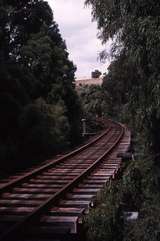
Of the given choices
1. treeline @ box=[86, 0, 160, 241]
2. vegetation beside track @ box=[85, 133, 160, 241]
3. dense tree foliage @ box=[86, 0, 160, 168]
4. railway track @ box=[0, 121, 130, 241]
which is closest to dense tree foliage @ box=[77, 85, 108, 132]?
railway track @ box=[0, 121, 130, 241]

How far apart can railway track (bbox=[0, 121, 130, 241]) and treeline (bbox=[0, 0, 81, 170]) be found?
3.88 metres

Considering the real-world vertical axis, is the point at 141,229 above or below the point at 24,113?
below

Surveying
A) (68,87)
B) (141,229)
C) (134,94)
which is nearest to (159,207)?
(141,229)

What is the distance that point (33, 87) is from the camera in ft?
94.0

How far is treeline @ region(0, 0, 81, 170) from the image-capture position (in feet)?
78.6

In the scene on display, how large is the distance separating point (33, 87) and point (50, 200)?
16641 mm

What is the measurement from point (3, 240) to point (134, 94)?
3.34 m

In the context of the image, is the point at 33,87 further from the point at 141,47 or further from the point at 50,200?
the point at 141,47

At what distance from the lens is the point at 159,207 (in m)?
7.66

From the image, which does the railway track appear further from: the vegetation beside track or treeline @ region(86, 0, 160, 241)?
treeline @ region(86, 0, 160, 241)

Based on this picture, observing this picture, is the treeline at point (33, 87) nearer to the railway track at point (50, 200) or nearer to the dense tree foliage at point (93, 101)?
the railway track at point (50, 200)

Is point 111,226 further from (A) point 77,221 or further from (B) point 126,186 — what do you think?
(A) point 77,221

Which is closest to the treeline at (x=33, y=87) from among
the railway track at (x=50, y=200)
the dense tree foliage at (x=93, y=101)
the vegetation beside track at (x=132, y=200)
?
the railway track at (x=50, y=200)

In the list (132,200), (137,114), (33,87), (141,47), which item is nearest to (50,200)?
(132,200)
